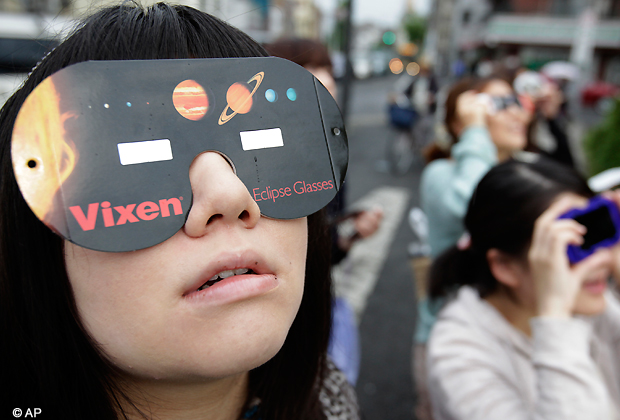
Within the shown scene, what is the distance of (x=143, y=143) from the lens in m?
0.64

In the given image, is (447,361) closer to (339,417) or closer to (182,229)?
(339,417)

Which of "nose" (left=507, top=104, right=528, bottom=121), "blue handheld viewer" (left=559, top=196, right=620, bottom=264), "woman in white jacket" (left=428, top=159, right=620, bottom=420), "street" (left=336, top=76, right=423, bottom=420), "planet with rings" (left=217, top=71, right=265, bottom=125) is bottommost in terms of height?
"street" (left=336, top=76, right=423, bottom=420)

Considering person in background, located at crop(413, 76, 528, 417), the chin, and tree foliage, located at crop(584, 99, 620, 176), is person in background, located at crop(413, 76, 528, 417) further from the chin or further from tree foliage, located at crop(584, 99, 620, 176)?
tree foliage, located at crop(584, 99, 620, 176)

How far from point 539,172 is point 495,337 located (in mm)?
689

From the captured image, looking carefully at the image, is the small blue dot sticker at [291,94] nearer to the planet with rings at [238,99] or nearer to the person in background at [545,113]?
the planet with rings at [238,99]

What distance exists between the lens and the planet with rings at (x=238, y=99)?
709mm

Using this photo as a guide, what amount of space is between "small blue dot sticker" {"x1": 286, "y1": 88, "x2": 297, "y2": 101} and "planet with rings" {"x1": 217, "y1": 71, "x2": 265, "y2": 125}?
0.06 meters

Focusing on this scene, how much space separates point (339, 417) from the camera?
3.89 ft

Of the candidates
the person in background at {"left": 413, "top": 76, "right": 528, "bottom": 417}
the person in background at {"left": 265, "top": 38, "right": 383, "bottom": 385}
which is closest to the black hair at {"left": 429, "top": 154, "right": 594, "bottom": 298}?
the person in background at {"left": 413, "top": 76, "right": 528, "bottom": 417}

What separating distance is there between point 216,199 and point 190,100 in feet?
0.61

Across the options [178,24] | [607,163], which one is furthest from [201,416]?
[607,163]

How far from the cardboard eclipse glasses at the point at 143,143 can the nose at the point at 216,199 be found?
0.02 meters

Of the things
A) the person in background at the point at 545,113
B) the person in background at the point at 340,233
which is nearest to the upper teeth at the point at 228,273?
the person in background at the point at 340,233

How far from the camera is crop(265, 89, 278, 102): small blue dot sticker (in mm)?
764
